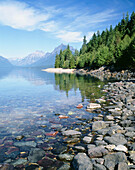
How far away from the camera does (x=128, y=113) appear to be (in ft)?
43.7

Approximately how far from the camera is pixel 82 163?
640 cm

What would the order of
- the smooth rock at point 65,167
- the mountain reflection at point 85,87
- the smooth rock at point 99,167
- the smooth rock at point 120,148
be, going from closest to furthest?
the smooth rock at point 99,167
the smooth rock at point 65,167
the smooth rock at point 120,148
the mountain reflection at point 85,87

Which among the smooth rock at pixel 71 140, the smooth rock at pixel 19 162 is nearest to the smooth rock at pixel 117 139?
the smooth rock at pixel 71 140

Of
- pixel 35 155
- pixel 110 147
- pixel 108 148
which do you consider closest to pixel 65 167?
pixel 35 155

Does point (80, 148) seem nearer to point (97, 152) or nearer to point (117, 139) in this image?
point (97, 152)

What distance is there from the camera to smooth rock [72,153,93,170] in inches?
242

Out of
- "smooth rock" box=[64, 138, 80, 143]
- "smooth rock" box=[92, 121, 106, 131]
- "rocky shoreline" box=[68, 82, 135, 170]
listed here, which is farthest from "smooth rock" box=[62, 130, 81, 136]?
"smooth rock" box=[92, 121, 106, 131]

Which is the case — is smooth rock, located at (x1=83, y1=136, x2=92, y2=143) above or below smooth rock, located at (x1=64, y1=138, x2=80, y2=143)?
above

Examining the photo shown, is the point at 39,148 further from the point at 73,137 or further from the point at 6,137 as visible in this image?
the point at 6,137

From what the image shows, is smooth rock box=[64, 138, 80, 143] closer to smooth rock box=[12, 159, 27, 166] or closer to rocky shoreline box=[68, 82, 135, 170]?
rocky shoreline box=[68, 82, 135, 170]

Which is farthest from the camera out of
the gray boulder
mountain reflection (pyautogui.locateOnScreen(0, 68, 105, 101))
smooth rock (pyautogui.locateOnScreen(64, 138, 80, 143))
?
mountain reflection (pyautogui.locateOnScreen(0, 68, 105, 101))

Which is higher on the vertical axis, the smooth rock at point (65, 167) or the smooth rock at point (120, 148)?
the smooth rock at point (120, 148)

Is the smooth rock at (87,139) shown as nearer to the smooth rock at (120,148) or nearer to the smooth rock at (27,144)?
the smooth rock at (120,148)

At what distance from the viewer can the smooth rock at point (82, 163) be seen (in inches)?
242
